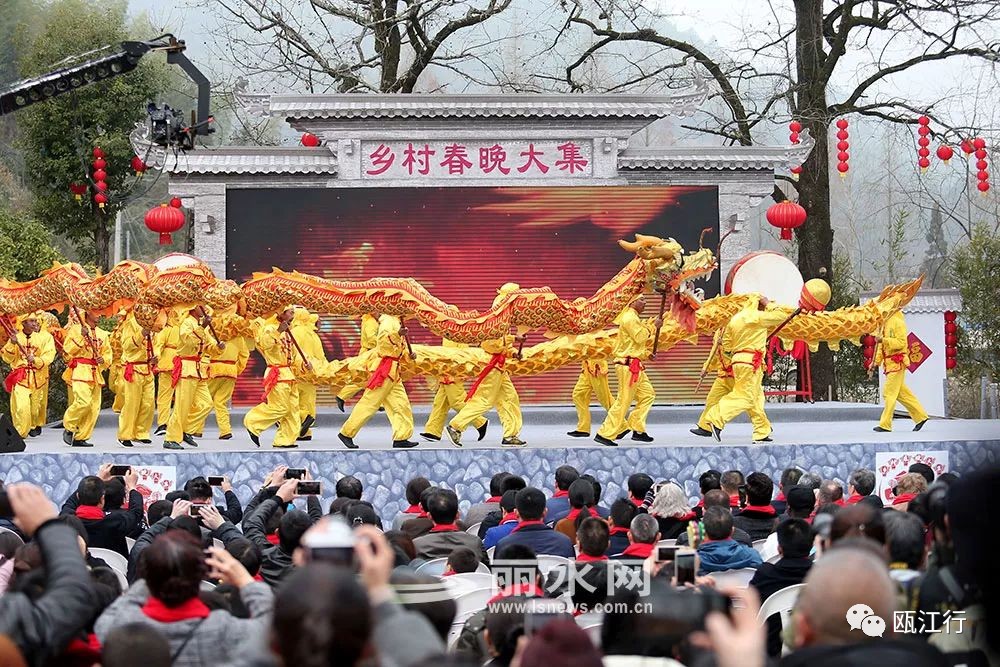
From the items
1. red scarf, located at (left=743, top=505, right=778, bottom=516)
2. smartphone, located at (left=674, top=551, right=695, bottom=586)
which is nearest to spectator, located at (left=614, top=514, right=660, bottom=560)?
smartphone, located at (left=674, top=551, right=695, bottom=586)

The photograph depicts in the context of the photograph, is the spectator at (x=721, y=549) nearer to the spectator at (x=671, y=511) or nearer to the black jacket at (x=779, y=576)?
the black jacket at (x=779, y=576)

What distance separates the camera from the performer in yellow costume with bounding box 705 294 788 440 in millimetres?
11211

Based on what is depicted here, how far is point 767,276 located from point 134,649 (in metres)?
11.6

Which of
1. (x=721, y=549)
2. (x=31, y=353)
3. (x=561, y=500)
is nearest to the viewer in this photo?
(x=721, y=549)

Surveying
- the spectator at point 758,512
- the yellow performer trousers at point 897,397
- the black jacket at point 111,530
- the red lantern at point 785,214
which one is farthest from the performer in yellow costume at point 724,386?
the black jacket at point 111,530

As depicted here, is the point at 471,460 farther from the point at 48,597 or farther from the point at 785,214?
the point at 48,597

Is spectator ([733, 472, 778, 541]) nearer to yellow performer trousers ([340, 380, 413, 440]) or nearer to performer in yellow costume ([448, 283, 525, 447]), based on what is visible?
performer in yellow costume ([448, 283, 525, 447])

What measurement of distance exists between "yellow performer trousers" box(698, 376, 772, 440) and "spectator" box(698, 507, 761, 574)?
614 cm

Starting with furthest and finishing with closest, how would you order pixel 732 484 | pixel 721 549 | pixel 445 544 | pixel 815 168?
pixel 815 168
pixel 732 484
pixel 445 544
pixel 721 549

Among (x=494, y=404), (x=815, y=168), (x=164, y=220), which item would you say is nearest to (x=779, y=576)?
(x=494, y=404)

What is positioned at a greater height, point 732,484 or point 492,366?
point 492,366

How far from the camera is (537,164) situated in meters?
15.4

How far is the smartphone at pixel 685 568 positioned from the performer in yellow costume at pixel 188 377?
8518 millimetres

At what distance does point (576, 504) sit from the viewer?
6.58 m
